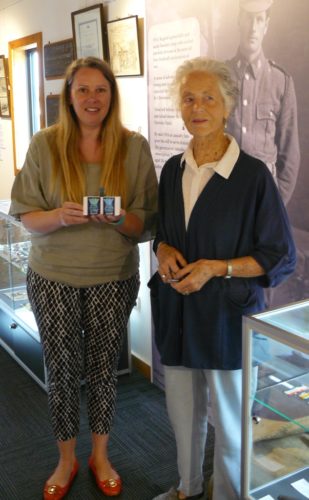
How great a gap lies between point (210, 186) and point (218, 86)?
309 mm

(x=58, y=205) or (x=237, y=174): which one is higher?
(x=237, y=174)

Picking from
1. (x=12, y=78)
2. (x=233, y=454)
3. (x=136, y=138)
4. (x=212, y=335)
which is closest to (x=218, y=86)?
(x=136, y=138)

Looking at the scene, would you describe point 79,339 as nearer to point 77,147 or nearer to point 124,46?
point 77,147

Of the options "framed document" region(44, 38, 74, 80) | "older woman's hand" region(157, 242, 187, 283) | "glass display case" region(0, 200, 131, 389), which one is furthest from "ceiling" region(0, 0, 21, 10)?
"older woman's hand" region(157, 242, 187, 283)

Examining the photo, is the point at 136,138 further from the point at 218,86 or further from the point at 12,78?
the point at 12,78

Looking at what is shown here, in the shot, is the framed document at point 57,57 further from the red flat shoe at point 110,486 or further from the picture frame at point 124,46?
the red flat shoe at point 110,486

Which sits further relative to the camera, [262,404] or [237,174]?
[237,174]

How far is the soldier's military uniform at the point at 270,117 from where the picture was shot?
2037 millimetres

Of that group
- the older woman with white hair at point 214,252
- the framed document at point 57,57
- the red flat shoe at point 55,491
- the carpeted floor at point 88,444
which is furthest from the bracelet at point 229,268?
the framed document at point 57,57

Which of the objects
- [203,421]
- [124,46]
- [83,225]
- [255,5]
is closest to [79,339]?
[83,225]

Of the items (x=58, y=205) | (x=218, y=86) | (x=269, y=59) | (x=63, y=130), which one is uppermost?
(x=269, y=59)

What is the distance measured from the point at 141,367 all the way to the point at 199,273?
1.91 metres

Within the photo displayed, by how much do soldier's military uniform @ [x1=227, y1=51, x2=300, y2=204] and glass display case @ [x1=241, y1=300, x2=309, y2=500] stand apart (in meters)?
0.77

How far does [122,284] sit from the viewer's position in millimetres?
2111
